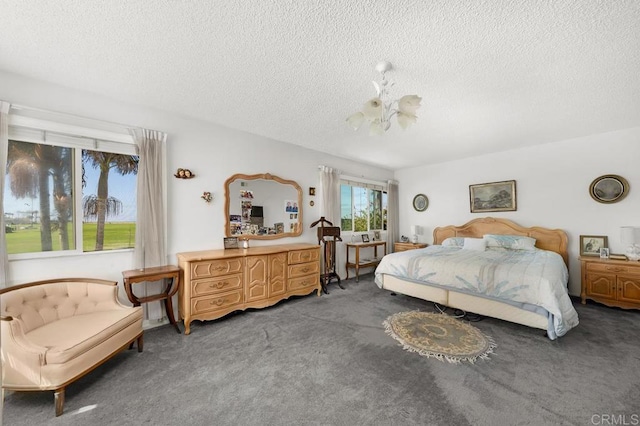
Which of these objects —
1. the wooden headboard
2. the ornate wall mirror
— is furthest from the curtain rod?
the wooden headboard

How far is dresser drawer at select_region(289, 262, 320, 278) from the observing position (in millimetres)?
3764

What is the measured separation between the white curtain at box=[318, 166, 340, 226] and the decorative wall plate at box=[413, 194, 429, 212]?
90.7 inches

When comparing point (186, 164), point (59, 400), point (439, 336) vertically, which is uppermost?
point (186, 164)

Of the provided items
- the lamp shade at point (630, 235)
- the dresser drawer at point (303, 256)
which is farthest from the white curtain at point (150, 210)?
the lamp shade at point (630, 235)

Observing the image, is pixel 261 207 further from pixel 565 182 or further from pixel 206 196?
pixel 565 182

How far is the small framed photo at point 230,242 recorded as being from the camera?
3.50 metres

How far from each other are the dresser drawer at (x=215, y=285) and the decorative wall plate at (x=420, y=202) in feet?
15.3

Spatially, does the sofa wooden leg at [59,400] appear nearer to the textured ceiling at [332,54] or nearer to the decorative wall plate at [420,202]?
the textured ceiling at [332,54]

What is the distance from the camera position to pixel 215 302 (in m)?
2.97

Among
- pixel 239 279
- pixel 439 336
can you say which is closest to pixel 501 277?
pixel 439 336

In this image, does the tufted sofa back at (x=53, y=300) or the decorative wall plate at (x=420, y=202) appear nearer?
the tufted sofa back at (x=53, y=300)

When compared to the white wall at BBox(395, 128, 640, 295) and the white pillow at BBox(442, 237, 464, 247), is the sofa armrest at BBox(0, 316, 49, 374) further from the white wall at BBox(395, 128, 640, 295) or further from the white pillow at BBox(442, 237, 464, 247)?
the white wall at BBox(395, 128, 640, 295)

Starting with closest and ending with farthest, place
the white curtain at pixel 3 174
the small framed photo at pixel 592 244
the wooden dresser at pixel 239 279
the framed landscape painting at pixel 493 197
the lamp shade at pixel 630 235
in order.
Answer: the white curtain at pixel 3 174
the wooden dresser at pixel 239 279
the lamp shade at pixel 630 235
the small framed photo at pixel 592 244
the framed landscape painting at pixel 493 197

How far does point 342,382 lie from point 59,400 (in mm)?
2017
